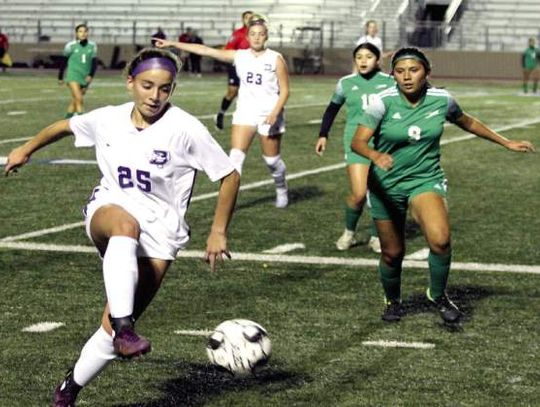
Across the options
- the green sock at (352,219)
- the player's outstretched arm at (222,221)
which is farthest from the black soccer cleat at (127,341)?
the green sock at (352,219)

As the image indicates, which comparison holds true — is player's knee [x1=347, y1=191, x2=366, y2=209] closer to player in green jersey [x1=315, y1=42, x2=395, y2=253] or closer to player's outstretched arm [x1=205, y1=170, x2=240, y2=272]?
player in green jersey [x1=315, y1=42, x2=395, y2=253]

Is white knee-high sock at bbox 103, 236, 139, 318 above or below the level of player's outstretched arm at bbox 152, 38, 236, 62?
below

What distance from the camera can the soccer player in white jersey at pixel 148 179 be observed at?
6.95 metres

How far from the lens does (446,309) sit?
9.61 meters

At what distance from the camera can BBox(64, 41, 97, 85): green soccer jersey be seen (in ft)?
95.1

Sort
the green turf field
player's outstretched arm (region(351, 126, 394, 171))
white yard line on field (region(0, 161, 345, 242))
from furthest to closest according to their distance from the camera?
1. white yard line on field (region(0, 161, 345, 242))
2. player's outstretched arm (region(351, 126, 394, 171))
3. the green turf field

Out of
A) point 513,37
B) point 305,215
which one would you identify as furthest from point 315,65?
point 305,215

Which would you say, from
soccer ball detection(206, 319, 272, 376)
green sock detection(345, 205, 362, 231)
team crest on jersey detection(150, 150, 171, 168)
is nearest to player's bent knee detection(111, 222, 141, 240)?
team crest on jersey detection(150, 150, 171, 168)

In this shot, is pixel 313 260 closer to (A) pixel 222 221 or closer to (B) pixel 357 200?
(B) pixel 357 200

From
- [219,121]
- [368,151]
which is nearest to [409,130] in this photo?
[368,151]

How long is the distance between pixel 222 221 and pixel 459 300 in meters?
3.82

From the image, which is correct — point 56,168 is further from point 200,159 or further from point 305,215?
point 200,159

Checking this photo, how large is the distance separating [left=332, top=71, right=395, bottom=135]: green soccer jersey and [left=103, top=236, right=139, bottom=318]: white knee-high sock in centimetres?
666

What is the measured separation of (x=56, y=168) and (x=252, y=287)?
30.2 ft
